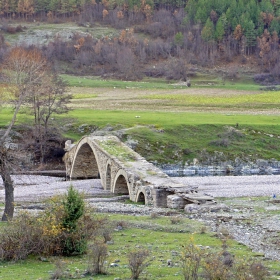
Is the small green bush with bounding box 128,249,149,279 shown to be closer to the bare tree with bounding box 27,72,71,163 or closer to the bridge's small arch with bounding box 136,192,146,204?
the bridge's small arch with bounding box 136,192,146,204

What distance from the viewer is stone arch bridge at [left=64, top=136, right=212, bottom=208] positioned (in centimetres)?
4344

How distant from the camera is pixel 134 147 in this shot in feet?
242

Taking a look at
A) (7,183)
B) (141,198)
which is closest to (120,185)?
(141,198)

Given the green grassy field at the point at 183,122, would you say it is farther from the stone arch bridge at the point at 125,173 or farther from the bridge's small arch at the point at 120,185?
the bridge's small arch at the point at 120,185

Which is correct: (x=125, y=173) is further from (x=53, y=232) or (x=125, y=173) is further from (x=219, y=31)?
(x=219, y=31)

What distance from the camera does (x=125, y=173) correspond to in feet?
169

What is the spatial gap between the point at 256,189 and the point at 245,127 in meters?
26.3

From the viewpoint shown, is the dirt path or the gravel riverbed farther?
the dirt path

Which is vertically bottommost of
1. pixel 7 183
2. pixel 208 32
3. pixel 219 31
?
pixel 208 32

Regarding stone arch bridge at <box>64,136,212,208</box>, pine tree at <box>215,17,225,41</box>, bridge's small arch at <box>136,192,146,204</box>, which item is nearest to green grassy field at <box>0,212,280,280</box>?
stone arch bridge at <box>64,136,212,208</box>

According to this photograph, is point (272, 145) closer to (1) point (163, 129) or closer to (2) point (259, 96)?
(1) point (163, 129)

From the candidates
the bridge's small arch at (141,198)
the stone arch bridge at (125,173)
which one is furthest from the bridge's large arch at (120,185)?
the bridge's small arch at (141,198)

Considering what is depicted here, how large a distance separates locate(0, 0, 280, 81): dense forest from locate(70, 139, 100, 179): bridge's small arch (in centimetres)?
8450

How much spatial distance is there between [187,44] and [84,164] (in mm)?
115111
